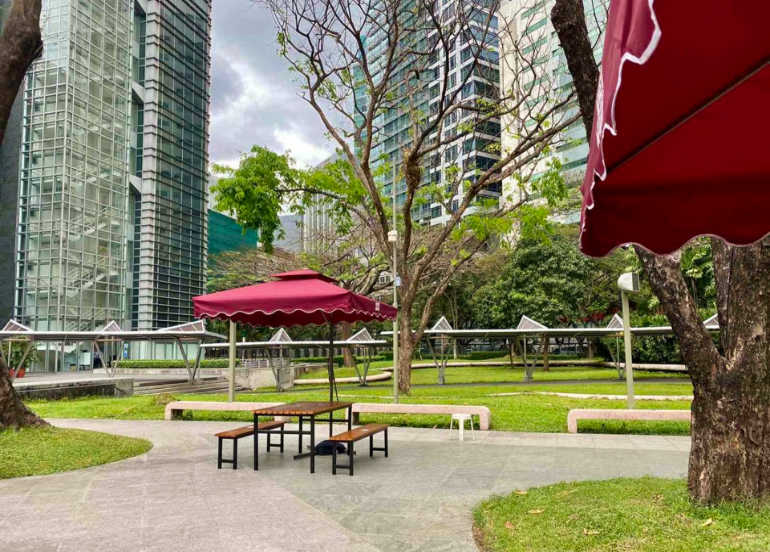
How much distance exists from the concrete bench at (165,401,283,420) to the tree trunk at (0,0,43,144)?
6284 mm

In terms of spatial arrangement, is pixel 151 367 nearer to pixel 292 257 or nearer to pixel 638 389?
pixel 292 257

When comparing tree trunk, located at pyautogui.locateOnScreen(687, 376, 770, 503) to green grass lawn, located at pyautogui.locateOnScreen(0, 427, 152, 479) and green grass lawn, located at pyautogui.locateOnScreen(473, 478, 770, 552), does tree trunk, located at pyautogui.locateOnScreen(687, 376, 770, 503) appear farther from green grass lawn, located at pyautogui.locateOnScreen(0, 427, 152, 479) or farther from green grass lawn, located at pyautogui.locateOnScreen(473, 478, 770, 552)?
green grass lawn, located at pyautogui.locateOnScreen(0, 427, 152, 479)

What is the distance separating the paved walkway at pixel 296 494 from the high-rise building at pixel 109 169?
3274cm

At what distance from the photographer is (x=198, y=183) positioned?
4881 cm

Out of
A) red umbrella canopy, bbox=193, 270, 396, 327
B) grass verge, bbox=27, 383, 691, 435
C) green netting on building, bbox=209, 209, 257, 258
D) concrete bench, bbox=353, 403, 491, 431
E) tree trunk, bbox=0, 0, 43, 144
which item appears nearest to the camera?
red umbrella canopy, bbox=193, 270, 396, 327

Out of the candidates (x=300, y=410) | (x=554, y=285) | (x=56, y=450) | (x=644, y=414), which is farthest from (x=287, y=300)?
(x=554, y=285)

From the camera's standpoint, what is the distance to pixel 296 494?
20.4ft

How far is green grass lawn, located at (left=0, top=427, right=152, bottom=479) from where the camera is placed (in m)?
7.52

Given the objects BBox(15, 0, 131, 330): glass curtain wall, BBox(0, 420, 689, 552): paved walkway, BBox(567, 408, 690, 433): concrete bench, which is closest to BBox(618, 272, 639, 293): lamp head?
BBox(567, 408, 690, 433): concrete bench

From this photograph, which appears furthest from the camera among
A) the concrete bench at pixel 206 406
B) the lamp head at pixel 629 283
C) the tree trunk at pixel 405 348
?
the tree trunk at pixel 405 348

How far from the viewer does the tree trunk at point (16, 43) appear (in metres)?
8.66

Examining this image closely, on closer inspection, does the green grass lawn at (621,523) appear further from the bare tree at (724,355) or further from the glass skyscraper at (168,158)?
the glass skyscraper at (168,158)

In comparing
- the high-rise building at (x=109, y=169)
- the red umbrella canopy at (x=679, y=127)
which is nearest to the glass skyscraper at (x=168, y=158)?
the high-rise building at (x=109, y=169)

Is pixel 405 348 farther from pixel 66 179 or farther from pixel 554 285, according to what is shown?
pixel 66 179
